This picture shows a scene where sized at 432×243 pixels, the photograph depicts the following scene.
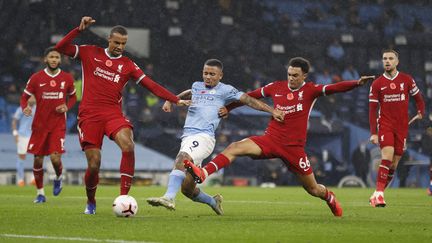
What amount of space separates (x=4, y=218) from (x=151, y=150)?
17715 millimetres

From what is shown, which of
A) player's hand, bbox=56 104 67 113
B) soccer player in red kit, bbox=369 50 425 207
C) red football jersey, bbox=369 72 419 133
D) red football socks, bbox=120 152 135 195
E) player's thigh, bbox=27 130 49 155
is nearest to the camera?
red football socks, bbox=120 152 135 195

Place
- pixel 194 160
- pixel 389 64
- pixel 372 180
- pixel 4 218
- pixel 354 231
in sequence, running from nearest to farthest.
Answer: pixel 354 231 < pixel 4 218 < pixel 194 160 < pixel 389 64 < pixel 372 180

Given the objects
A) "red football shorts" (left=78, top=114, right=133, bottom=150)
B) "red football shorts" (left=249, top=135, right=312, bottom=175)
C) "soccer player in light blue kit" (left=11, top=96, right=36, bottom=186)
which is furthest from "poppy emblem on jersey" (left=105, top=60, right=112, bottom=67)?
"soccer player in light blue kit" (left=11, top=96, right=36, bottom=186)

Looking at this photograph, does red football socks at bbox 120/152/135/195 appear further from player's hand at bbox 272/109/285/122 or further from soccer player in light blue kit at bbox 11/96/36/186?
soccer player in light blue kit at bbox 11/96/36/186

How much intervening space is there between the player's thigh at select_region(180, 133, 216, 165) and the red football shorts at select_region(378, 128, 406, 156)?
4.34 meters

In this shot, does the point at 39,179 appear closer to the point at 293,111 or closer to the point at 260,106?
the point at 260,106

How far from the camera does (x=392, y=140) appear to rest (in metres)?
14.3

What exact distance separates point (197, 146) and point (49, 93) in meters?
4.81

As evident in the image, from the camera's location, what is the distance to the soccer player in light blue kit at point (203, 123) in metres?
10.6

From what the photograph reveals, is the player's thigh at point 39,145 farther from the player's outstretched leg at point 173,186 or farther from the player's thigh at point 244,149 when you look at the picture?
the player's thigh at point 244,149

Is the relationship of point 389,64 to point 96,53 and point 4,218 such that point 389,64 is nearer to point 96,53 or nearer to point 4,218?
point 96,53

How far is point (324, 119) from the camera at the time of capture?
29.7 m

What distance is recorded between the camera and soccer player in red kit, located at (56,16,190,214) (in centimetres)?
1040

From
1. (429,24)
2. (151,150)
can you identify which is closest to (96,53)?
(151,150)
